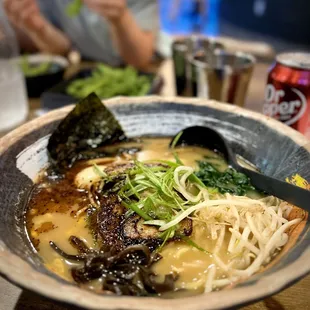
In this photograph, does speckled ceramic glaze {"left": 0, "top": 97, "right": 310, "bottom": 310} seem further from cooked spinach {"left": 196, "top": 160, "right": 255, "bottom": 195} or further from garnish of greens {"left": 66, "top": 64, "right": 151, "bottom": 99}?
garnish of greens {"left": 66, "top": 64, "right": 151, "bottom": 99}

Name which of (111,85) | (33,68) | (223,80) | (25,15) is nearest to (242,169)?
(223,80)

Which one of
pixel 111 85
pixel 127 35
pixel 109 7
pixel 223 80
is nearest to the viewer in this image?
pixel 223 80

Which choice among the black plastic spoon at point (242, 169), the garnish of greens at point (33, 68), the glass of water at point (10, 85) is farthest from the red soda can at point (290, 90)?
the garnish of greens at point (33, 68)

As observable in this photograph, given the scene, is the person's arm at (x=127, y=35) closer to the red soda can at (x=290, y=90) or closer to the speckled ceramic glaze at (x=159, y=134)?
the speckled ceramic glaze at (x=159, y=134)

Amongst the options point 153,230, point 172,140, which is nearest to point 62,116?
point 172,140

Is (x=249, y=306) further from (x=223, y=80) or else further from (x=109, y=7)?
(x=109, y=7)

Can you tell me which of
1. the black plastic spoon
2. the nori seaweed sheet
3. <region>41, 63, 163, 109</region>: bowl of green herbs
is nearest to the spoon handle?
the black plastic spoon
